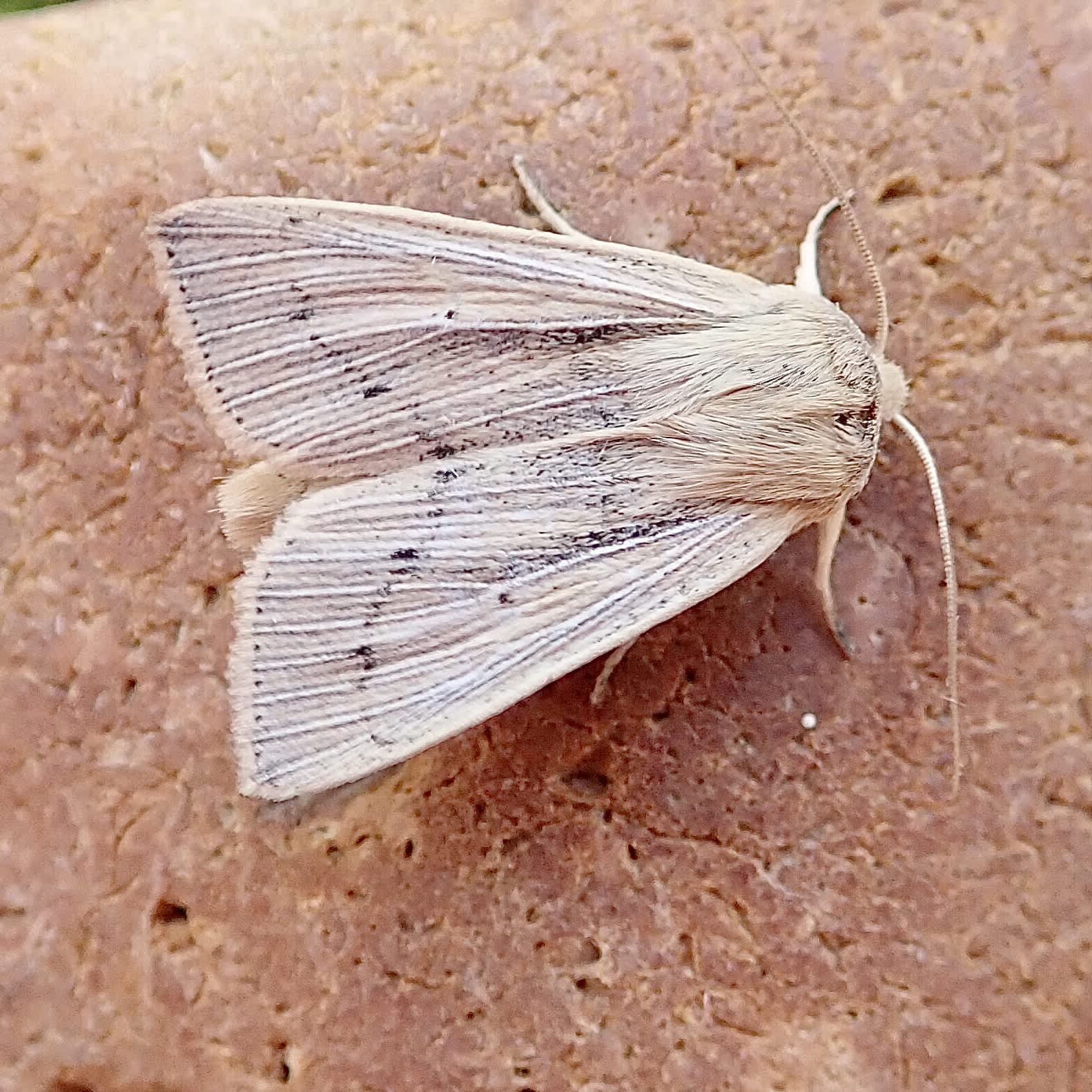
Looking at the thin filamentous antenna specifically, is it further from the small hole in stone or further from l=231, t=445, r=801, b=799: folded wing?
the small hole in stone

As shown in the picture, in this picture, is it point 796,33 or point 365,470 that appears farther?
point 796,33

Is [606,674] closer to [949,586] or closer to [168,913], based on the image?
[949,586]

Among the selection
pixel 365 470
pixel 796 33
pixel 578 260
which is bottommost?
pixel 365 470

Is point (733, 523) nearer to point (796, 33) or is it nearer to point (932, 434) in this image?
point (932, 434)

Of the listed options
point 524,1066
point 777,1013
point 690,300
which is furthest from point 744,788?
Answer: point 690,300

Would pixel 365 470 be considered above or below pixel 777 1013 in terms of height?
above

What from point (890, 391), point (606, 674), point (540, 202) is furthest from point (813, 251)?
point (606, 674)
